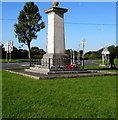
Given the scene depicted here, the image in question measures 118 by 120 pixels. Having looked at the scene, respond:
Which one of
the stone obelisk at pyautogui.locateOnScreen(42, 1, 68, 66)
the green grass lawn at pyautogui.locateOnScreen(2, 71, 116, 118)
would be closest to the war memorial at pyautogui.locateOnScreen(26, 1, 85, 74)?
the stone obelisk at pyautogui.locateOnScreen(42, 1, 68, 66)

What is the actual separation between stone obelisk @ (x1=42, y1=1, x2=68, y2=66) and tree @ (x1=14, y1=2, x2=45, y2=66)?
28750 mm

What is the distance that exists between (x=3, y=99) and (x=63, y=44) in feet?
29.7

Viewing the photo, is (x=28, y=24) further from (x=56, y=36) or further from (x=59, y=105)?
(x=59, y=105)

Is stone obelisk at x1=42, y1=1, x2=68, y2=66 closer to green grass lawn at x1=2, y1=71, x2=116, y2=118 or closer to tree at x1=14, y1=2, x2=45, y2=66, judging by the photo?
A: green grass lawn at x1=2, y1=71, x2=116, y2=118

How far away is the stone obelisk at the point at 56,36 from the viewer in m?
14.1

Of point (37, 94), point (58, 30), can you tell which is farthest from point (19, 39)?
point (37, 94)

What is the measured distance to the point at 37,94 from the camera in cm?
655

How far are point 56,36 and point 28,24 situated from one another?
99.2 ft

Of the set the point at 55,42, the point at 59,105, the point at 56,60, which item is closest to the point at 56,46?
the point at 55,42

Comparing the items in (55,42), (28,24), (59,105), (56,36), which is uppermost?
(28,24)

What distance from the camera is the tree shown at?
4278 cm

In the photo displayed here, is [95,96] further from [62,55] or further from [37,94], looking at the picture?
[62,55]

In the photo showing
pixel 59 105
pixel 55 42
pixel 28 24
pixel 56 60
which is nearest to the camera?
pixel 59 105

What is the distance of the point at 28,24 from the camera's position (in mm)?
43250
